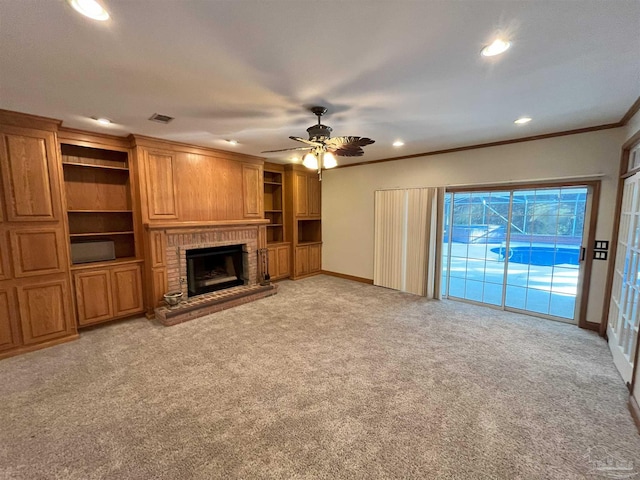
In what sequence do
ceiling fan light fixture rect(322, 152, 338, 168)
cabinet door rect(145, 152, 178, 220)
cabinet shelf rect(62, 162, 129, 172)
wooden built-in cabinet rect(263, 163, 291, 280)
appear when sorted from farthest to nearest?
wooden built-in cabinet rect(263, 163, 291, 280) < cabinet door rect(145, 152, 178, 220) < cabinet shelf rect(62, 162, 129, 172) < ceiling fan light fixture rect(322, 152, 338, 168)

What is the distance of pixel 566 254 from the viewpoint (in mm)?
4074

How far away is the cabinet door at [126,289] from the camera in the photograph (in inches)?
155

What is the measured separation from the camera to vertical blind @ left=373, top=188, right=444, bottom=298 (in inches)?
195

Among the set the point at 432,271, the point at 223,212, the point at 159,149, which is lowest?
the point at 432,271

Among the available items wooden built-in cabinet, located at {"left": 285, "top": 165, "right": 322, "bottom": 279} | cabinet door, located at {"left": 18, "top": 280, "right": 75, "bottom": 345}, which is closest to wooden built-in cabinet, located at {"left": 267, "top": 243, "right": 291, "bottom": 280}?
wooden built-in cabinet, located at {"left": 285, "top": 165, "right": 322, "bottom": 279}

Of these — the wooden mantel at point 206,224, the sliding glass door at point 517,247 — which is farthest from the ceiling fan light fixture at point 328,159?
the sliding glass door at point 517,247

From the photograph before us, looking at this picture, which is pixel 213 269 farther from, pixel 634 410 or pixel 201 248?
pixel 634 410

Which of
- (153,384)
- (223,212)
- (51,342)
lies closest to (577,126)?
(223,212)

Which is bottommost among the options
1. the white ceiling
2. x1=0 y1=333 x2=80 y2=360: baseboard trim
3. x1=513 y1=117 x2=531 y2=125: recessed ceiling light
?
x1=0 y1=333 x2=80 y2=360: baseboard trim

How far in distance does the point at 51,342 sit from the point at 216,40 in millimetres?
3980

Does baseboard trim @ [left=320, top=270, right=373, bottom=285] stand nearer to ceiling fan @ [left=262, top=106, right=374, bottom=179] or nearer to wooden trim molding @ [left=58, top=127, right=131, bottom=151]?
ceiling fan @ [left=262, top=106, right=374, bottom=179]

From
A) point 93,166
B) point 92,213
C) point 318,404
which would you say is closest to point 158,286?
point 92,213

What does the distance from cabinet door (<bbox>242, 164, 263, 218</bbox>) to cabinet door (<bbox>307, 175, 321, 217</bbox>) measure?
4.68 ft

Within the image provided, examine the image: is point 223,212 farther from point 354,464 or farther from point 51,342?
point 354,464
